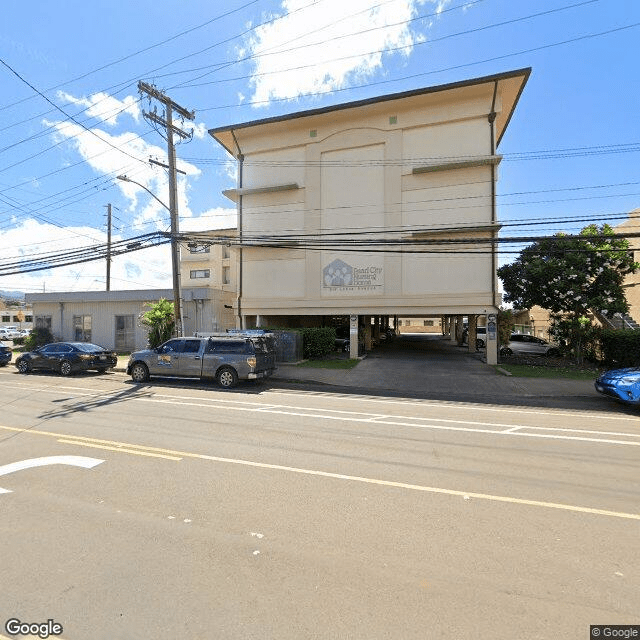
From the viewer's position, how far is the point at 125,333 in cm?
2488

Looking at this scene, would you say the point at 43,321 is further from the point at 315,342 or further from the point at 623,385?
the point at 623,385

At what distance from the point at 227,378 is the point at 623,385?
36.3 ft

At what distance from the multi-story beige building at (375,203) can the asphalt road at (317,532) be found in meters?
13.4

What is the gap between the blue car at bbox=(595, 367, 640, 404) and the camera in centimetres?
995

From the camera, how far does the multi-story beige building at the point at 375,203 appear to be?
19.6 metres

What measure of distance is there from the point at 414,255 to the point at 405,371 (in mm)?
6684

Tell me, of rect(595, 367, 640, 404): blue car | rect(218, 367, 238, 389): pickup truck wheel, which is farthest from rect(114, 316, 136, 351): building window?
rect(595, 367, 640, 404): blue car

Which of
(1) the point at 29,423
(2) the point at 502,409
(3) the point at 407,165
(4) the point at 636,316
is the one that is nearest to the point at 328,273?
(3) the point at 407,165

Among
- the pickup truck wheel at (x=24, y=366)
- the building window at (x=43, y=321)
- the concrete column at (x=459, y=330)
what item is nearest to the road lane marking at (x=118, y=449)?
the pickup truck wheel at (x=24, y=366)

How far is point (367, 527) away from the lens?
380cm

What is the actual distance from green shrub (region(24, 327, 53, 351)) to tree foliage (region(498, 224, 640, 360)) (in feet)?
90.8

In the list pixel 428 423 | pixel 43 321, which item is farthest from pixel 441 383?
pixel 43 321

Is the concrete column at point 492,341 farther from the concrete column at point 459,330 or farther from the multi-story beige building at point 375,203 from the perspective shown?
the concrete column at point 459,330

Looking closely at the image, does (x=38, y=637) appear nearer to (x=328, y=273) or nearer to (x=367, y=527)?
(x=367, y=527)
